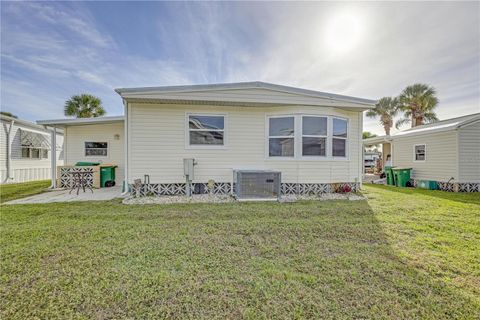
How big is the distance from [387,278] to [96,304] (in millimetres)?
2986

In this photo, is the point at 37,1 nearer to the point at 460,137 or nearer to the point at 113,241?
the point at 113,241

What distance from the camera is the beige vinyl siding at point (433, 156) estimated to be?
9703 mm

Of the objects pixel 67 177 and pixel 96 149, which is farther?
pixel 96 149

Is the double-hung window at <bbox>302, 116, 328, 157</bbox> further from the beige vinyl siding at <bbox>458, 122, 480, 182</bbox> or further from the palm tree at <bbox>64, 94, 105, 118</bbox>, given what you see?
the palm tree at <bbox>64, 94, 105, 118</bbox>

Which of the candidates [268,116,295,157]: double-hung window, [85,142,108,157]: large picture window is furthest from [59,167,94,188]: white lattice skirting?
[268,116,295,157]: double-hung window

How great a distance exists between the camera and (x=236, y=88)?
22.7 feet

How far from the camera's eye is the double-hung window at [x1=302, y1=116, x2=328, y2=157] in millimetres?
7426

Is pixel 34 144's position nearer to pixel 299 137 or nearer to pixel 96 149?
pixel 96 149

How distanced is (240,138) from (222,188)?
1.88 m

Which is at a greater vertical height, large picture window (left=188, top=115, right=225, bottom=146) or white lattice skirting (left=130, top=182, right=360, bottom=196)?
large picture window (left=188, top=115, right=225, bottom=146)

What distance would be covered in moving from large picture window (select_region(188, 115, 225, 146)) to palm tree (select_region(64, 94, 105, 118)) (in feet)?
49.3

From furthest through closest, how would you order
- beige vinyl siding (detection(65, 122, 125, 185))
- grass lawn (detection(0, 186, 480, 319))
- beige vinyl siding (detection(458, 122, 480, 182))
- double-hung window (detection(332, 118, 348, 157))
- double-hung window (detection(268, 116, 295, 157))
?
beige vinyl siding (detection(65, 122, 125, 185)) < beige vinyl siding (detection(458, 122, 480, 182)) < double-hung window (detection(332, 118, 348, 157)) < double-hung window (detection(268, 116, 295, 157)) < grass lawn (detection(0, 186, 480, 319))

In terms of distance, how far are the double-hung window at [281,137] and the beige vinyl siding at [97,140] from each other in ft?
23.8

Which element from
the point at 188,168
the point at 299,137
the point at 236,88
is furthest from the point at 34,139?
the point at 299,137
